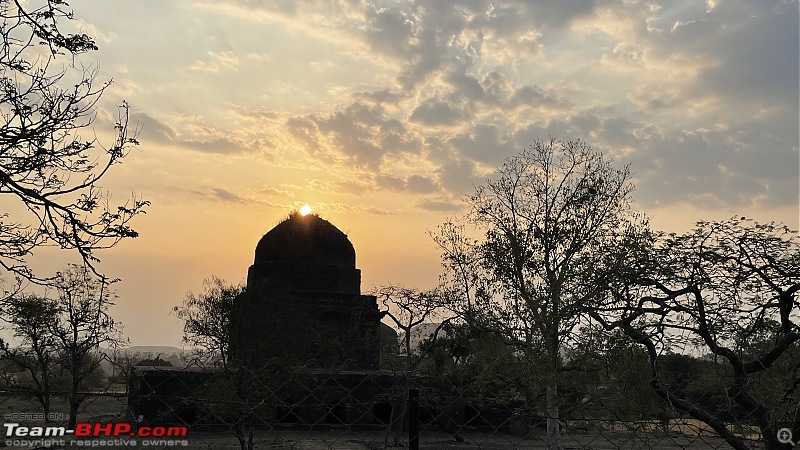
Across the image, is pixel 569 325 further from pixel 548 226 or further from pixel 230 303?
pixel 230 303

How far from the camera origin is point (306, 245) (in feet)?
131

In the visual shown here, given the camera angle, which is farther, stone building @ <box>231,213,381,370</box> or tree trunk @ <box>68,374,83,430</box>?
stone building @ <box>231,213,381,370</box>

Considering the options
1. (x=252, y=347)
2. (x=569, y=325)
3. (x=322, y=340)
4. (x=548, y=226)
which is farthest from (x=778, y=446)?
(x=322, y=340)

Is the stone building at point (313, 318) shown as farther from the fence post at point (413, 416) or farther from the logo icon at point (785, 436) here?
the fence post at point (413, 416)

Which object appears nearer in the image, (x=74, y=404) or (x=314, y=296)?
(x=74, y=404)

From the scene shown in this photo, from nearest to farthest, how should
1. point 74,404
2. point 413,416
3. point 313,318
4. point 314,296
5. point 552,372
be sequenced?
point 413,416
point 552,372
point 74,404
point 313,318
point 314,296

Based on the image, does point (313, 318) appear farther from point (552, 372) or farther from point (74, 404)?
point (552, 372)

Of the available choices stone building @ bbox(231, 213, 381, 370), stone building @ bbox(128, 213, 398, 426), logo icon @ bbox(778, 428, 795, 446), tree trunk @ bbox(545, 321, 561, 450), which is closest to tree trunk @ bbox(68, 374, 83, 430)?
logo icon @ bbox(778, 428, 795, 446)

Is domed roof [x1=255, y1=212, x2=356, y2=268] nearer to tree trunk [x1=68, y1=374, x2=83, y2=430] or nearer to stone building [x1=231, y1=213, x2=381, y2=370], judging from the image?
stone building [x1=231, y1=213, x2=381, y2=370]

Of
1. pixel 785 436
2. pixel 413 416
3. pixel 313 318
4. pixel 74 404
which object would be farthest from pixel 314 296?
pixel 413 416

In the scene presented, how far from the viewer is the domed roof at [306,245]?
39594 millimetres

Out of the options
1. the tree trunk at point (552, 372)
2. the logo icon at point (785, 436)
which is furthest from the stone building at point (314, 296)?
the logo icon at point (785, 436)

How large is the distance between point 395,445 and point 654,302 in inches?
891

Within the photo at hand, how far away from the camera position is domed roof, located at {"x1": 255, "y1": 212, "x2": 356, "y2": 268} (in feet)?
130
